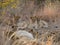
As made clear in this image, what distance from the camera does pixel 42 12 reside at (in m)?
10.5

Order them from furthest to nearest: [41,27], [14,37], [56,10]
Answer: [56,10] < [41,27] < [14,37]

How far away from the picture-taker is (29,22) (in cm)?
842

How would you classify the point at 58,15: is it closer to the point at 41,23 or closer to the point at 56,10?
the point at 56,10

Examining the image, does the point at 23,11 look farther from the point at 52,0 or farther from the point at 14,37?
the point at 14,37

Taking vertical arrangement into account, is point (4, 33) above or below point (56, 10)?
above

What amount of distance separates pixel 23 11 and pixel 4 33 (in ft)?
16.1

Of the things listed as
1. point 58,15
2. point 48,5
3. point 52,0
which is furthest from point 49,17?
point 52,0

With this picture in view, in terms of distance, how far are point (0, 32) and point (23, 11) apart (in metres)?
4.89

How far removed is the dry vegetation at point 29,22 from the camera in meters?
5.60

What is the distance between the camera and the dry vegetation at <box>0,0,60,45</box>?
220 inches

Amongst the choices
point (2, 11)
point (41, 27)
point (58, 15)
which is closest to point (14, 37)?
point (41, 27)

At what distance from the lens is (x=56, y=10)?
10375 millimetres

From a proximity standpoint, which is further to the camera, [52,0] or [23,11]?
[52,0]

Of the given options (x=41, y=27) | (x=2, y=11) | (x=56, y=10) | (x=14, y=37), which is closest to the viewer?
(x=14, y=37)
